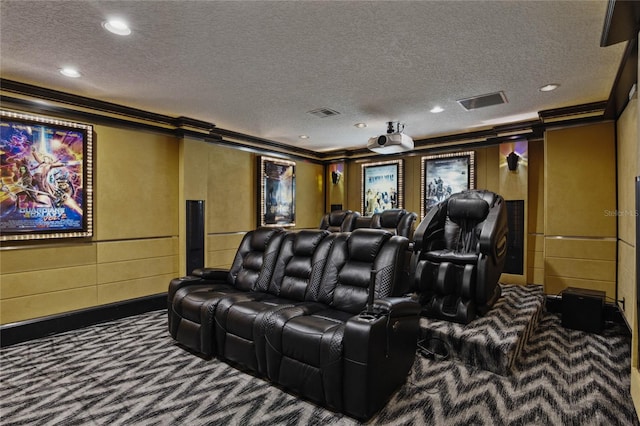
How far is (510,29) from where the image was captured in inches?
99.2

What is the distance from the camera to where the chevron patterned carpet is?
7.49 ft

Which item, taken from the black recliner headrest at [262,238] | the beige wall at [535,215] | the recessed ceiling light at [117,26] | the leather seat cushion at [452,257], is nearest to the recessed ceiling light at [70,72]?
the recessed ceiling light at [117,26]

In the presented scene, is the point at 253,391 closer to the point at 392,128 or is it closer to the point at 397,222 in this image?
the point at 397,222

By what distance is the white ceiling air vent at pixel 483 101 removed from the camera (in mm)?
4043

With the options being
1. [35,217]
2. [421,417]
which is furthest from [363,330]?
[35,217]

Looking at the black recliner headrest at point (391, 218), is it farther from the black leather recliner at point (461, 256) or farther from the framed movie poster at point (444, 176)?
the black leather recliner at point (461, 256)

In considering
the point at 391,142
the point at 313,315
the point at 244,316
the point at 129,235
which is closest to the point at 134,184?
the point at 129,235

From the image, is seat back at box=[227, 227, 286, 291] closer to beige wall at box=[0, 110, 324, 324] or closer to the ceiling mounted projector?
beige wall at box=[0, 110, 324, 324]

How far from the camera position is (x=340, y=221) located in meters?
6.56

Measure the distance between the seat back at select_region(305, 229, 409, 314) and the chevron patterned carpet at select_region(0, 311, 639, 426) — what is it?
0.79 metres

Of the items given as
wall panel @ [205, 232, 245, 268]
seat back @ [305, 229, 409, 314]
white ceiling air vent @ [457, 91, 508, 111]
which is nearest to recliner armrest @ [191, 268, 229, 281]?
seat back @ [305, 229, 409, 314]

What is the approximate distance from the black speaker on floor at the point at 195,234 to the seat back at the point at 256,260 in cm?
157

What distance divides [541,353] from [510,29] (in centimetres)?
294

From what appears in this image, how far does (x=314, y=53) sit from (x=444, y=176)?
169 inches
